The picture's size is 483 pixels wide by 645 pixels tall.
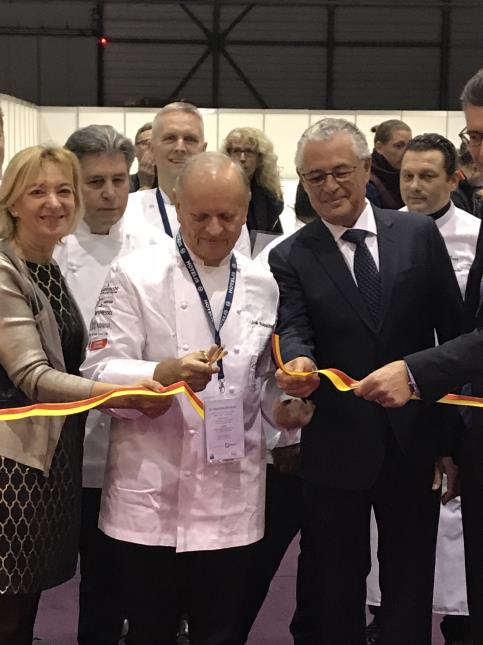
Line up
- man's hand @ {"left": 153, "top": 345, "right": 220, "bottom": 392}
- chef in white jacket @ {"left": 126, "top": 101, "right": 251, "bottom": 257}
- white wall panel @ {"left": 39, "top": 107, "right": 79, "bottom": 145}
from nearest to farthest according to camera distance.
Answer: man's hand @ {"left": 153, "top": 345, "right": 220, "bottom": 392} → chef in white jacket @ {"left": 126, "top": 101, "right": 251, "bottom": 257} → white wall panel @ {"left": 39, "top": 107, "right": 79, "bottom": 145}

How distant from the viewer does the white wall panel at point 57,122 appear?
33.3ft

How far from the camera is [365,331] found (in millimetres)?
2463

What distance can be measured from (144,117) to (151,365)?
7.40 metres

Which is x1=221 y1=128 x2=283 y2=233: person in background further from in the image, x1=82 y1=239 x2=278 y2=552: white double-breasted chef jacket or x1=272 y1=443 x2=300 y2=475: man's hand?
x1=82 y1=239 x2=278 y2=552: white double-breasted chef jacket

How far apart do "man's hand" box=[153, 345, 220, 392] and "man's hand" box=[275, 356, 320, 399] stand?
18 cm

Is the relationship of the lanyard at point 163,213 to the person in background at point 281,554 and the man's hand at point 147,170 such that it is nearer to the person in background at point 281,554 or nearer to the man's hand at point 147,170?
the person in background at point 281,554

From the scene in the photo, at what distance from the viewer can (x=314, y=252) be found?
2555 millimetres

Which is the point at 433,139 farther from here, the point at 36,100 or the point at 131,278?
the point at 36,100

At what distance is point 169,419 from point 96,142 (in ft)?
3.62

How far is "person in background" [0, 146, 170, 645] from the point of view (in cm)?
234

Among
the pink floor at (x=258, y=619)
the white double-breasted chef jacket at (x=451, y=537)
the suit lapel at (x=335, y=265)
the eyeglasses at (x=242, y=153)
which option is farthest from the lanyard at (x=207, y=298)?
the eyeglasses at (x=242, y=153)

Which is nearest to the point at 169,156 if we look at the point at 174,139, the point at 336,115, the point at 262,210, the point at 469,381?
the point at 174,139

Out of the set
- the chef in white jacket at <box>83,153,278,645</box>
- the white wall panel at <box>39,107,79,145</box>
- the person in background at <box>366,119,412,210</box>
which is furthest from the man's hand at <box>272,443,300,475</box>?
the white wall panel at <box>39,107,79,145</box>

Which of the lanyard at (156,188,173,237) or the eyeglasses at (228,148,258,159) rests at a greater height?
the eyeglasses at (228,148,258,159)
